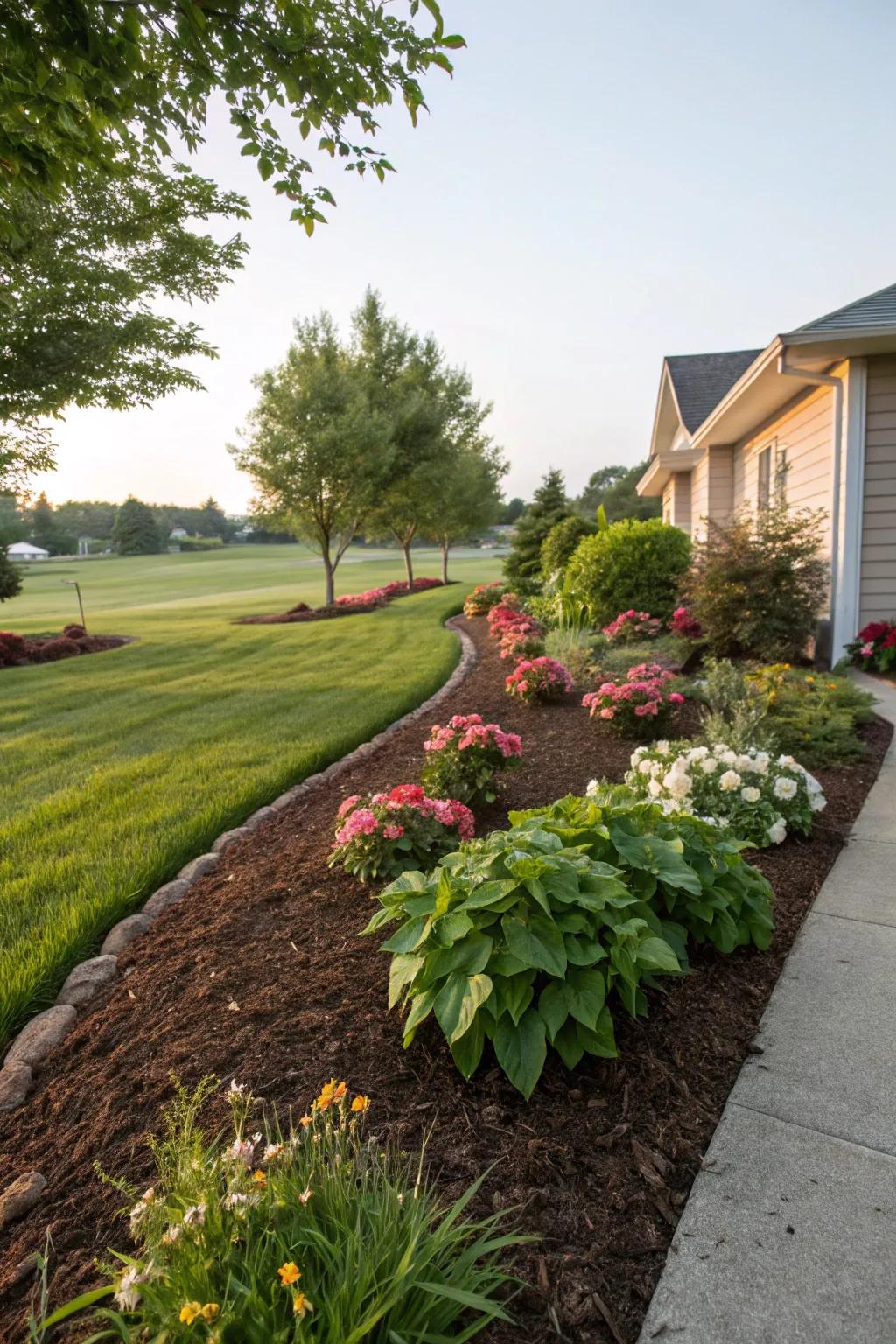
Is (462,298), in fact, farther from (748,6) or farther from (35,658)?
(35,658)

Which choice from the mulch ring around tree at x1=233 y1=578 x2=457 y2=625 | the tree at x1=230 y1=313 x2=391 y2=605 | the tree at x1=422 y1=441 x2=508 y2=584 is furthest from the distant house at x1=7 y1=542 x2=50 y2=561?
the mulch ring around tree at x1=233 y1=578 x2=457 y2=625

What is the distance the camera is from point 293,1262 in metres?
1.08

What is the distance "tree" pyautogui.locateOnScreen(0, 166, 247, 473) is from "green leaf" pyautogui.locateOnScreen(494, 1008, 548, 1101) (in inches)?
355

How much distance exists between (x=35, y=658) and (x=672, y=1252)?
12.8m

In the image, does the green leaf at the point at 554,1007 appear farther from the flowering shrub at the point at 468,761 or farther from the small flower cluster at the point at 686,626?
the small flower cluster at the point at 686,626

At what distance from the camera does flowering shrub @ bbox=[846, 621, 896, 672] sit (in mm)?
6440

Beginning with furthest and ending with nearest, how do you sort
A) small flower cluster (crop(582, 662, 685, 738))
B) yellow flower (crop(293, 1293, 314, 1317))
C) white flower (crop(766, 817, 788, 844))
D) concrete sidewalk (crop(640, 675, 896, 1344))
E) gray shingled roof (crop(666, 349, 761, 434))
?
gray shingled roof (crop(666, 349, 761, 434)) < small flower cluster (crop(582, 662, 685, 738)) < white flower (crop(766, 817, 788, 844)) < concrete sidewalk (crop(640, 675, 896, 1344)) < yellow flower (crop(293, 1293, 314, 1317))

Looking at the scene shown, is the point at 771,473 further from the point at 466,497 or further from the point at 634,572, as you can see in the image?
the point at 466,497

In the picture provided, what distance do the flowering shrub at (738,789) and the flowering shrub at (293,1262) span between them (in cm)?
207

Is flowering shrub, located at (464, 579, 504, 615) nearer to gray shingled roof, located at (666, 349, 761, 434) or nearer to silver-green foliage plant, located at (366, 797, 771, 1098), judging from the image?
gray shingled roof, located at (666, 349, 761, 434)

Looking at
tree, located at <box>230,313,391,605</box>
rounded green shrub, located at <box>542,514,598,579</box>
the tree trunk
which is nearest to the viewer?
rounded green shrub, located at <box>542,514,598,579</box>

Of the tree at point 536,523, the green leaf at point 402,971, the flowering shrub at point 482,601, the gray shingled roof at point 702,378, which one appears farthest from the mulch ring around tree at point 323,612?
the green leaf at point 402,971

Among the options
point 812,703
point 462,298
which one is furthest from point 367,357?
point 812,703

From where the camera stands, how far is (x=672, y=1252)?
1306 mm
